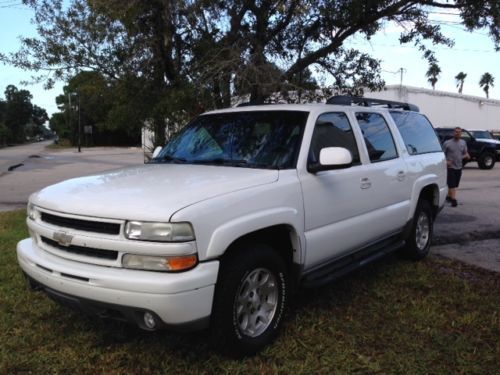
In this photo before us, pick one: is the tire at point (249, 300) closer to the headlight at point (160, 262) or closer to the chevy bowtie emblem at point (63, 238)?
the headlight at point (160, 262)

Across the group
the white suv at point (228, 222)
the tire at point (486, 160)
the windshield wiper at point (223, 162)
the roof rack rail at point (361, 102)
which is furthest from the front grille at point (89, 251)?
the tire at point (486, 160)

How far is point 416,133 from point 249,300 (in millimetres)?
3593

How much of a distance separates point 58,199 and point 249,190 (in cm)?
127

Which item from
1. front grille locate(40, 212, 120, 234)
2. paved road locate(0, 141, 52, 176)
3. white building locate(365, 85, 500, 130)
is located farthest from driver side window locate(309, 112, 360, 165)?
white building locate(365, 85, 500, 130)

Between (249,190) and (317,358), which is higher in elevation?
(249,190)

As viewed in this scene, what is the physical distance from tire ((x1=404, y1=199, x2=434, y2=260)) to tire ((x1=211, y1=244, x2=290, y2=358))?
8.39ft

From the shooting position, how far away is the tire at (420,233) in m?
5.71

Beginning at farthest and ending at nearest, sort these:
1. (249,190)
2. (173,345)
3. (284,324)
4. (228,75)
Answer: (228,75) → (284,324) → (173,345) → (249,190)

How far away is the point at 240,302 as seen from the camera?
333 centimetres

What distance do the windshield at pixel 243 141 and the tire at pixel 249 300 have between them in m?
0.78

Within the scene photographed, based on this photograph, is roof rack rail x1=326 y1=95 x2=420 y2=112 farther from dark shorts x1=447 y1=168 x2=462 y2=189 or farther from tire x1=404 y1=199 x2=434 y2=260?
dark shorts x1=447 y1=168 x2=462 y2=189

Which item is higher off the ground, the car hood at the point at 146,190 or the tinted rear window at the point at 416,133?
the tinted rear window at the point at 416,133

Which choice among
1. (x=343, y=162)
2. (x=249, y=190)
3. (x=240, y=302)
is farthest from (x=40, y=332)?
(x=343, y=162)

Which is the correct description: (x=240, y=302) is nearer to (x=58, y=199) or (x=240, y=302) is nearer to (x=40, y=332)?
(x=58, y=199)
